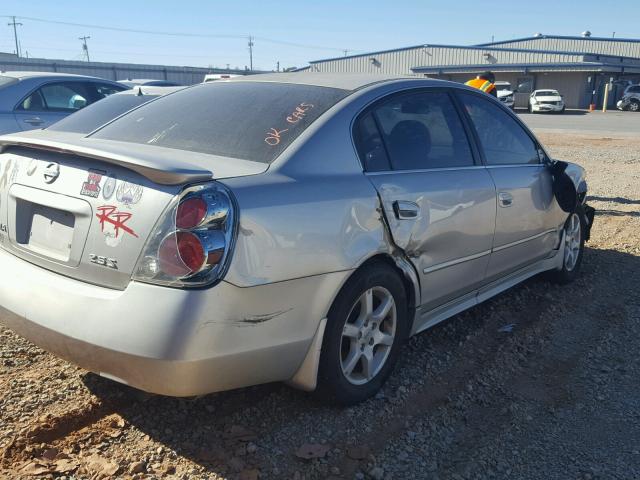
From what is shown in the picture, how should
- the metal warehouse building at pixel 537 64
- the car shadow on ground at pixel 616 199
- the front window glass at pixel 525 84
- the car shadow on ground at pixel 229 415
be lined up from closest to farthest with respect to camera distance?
the car shadow on ground at pixel 229 415
the car shadow on ground at pixel 616 199
the metal warehouse building at pixel 537 64
the front window glass at pixel 525 84

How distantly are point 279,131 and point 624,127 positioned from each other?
2866 centimetres

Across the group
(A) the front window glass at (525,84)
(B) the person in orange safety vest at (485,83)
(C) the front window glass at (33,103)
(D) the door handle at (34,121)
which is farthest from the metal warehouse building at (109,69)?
(D) the door handle at (34,121)

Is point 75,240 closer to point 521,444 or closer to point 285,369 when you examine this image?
point 285,369

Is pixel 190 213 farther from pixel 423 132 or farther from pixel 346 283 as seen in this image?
pixel 423 132

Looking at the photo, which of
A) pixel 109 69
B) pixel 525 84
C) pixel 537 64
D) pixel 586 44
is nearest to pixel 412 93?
pixel 109 69

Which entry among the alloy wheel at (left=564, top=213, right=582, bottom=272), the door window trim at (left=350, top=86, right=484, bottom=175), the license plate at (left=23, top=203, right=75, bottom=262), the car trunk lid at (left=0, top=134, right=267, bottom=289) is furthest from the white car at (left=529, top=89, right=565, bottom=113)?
the license plate at (left=23, top=203, right=75, bottom=262)

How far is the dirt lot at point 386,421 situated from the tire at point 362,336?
0.13 metres

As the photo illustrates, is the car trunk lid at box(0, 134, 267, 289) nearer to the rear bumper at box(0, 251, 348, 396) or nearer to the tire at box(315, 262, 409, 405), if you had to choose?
the rear bumper at box(0, 251, 348, 396)

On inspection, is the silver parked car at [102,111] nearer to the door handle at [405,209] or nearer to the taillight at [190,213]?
the door handle at [405,209]

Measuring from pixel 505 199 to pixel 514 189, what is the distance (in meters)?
0.17

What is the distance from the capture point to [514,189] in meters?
4.26

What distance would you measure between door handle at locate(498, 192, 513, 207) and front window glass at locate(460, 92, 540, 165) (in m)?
0.23

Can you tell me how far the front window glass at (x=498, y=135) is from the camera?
4227 millimetres

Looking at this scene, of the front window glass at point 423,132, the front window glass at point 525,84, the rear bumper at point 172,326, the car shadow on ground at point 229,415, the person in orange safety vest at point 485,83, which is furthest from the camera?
the front window glass at point 525,84
